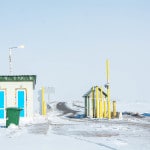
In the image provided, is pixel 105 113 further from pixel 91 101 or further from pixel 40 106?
pixel 40 106

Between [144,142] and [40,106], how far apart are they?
2582 centimetres

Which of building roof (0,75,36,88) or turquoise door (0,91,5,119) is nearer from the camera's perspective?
turquoise door (0,91,5,119)

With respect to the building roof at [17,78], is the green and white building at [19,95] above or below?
below

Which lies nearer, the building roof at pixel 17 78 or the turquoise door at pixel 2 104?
the turquoise door at pixel 2 104

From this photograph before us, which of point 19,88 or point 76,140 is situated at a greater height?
point 19,88

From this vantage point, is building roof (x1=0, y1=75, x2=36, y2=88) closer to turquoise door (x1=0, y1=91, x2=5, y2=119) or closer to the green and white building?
the green and white building

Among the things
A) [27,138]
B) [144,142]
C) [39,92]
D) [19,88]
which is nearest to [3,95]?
[19,88]

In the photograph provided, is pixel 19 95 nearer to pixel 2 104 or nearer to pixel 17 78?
pixel 17 78

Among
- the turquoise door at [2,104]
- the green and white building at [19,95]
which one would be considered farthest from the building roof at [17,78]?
the turquoise door at [2,104]

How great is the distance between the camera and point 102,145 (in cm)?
1477

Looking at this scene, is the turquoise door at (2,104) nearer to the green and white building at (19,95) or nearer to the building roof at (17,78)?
the green and white building at (19,95)

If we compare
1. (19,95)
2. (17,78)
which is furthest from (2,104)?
(17,78)

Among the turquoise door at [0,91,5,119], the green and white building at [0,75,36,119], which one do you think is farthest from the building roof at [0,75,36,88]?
the turquoise door at [0,91,5,119]

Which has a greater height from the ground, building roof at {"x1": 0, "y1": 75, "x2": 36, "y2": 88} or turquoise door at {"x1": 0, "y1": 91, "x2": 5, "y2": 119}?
building roof at {"x1": 0, "y1": 75, "x2": 36, "y2": 88}
